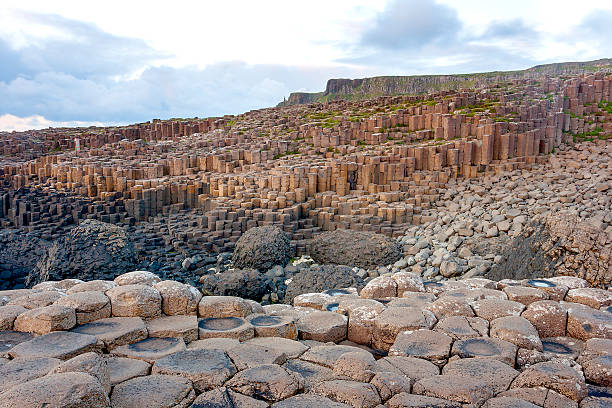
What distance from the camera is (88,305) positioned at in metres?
4.74

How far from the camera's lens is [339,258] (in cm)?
1223

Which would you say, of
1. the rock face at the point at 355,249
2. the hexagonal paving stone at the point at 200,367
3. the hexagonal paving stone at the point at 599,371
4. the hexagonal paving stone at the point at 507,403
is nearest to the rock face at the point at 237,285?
the rock face at the point at 355,249

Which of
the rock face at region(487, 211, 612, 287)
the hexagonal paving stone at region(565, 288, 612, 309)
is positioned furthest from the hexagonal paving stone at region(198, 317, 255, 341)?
the rock face at region(487, 211, 612, 287)

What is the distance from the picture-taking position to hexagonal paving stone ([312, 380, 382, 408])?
3.48 m

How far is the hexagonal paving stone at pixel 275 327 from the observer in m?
4.86

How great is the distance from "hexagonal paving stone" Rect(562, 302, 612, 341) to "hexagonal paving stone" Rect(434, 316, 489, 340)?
0.87 meters

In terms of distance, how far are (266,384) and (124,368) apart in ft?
3.89

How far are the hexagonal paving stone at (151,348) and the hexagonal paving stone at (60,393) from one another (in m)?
1.00

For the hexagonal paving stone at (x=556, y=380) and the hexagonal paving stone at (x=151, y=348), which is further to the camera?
the hexagonal paving stone at (x=151, y=348)

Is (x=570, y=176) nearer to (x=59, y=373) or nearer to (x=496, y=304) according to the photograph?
(x=496, y=304)

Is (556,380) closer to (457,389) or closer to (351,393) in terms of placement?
(457,389)

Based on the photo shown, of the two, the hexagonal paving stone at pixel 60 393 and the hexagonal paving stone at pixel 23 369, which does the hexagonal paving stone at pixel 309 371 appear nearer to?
the hexagonal paving stone at pixel 60 393

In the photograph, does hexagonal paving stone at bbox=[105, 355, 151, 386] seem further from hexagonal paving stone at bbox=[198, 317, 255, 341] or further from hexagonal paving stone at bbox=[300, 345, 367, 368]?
hexagonal paving stone at bbox=[300, 345, 367, 368]

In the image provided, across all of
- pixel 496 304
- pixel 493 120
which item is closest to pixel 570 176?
pixel 493 120
